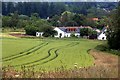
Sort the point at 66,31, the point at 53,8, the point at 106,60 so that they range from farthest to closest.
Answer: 1. the point at 53,8
2. the point at 66,31
3. the point at 106,60

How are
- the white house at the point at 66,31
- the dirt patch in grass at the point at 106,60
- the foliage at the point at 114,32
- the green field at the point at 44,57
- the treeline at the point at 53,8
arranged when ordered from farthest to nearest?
1. the treeline at the point at 53,8
2. the white house at the point at 66,31
3. the foliage at the point at 114,32
4. the green field at the point at 44,57
5. the dirt patch in grass at the point at 106,60

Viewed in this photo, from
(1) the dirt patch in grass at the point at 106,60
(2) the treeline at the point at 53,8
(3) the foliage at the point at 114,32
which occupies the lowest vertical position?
(1) the dirt patch in grass at the point at 106,60

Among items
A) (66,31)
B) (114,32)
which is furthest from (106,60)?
(66,31)

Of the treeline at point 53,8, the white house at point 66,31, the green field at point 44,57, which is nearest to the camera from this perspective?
the green field at point 44,57

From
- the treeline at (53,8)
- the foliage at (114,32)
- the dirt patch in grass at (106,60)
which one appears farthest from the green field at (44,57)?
the treeline at (53,8)

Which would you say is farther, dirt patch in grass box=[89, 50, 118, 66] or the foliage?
the foliage

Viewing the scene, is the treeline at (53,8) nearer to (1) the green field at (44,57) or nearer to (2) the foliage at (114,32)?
(2) the foliage at (114,32)

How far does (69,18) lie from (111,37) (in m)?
18.0

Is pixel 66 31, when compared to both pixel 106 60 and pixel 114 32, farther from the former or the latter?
pixel 106 60

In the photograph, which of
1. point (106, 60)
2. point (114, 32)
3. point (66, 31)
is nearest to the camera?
point (106, 60)

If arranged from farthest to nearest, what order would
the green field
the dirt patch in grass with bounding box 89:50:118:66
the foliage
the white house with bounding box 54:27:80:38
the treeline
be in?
1. the treeline
2. the white house with bounding box 54:27:80:38
3. the foliage
4. the green field
5. the dirt patch in grass with bounding box 89:50:118:66

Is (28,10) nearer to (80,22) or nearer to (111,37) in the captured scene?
(80,22)

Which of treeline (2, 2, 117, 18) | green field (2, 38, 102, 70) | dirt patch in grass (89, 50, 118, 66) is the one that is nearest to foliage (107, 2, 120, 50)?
green field (2, 38, 102, 70)

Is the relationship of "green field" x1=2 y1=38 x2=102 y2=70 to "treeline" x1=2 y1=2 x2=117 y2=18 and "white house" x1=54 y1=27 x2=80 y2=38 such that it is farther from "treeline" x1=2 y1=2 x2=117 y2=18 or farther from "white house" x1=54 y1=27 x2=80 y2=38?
"treeline" x1=2 y1=2 x2=117 y2=18
